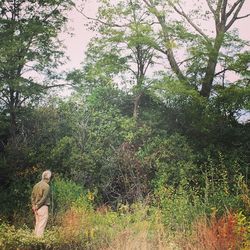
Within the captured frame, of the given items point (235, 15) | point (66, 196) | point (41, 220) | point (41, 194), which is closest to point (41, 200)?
point (41, 194)

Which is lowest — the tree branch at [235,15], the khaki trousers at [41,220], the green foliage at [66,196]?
the khaki trousers at [41,220]

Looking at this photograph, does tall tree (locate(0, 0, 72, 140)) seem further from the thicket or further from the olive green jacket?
the olive green jacket

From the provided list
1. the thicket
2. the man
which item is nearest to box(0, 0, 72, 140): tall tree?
the thicket

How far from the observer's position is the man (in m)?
12.1

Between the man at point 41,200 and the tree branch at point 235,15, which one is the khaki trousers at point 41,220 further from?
the tree branch at point 235,15

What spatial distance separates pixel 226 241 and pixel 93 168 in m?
10.5

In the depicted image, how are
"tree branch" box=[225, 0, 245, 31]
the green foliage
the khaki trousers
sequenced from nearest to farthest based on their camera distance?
the khaki trousers → the green foliage → "tree branch" box=[225, 0, 245, 31]

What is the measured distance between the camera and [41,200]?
1210 centimetres

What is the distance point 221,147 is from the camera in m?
19.4

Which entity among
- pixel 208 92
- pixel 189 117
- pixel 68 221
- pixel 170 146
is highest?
pixel 208 92

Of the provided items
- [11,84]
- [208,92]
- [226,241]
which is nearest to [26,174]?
[11,84]

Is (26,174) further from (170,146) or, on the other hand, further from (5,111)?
(170,146)

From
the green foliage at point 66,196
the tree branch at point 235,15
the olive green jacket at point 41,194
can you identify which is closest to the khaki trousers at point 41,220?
the olive green jacket at point 41,194

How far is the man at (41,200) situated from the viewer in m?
12.1
